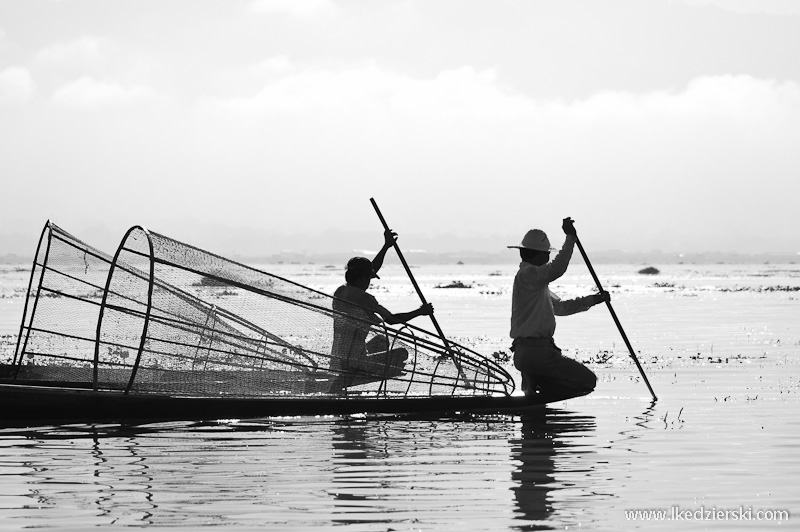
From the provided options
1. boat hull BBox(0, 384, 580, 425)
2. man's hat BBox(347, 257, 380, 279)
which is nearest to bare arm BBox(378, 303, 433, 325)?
man's hat BBox(347, 257, 380, 279)

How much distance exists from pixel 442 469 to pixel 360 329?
3.66 meters

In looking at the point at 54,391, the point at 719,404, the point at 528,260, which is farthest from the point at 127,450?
the point at 719,404

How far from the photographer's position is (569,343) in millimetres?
27281

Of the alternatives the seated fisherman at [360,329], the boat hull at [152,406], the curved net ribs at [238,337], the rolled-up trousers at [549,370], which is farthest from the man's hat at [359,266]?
the rolled-up trousers at [549,370]

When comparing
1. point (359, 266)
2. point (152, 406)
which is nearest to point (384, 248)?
point (359, 266)

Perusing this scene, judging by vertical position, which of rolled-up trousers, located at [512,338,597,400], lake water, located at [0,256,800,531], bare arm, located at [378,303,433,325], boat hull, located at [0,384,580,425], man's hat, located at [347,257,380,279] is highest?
man's hat, located at [347,257,380,279]

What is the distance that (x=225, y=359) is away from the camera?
46.3 ft

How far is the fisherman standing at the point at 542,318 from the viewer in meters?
13.1

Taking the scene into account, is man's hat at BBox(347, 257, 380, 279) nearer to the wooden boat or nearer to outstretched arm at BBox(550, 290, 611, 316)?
the wooden boat

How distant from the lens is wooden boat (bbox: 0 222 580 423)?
1323 centimetres

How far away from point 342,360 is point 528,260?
2484 millimetres

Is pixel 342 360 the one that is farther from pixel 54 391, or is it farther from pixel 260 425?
pixel 54 391

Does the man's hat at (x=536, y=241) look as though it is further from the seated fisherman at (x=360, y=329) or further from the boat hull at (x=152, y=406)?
the boat hull at (x=152, y=406)

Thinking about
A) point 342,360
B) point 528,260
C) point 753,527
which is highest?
point 528,260
